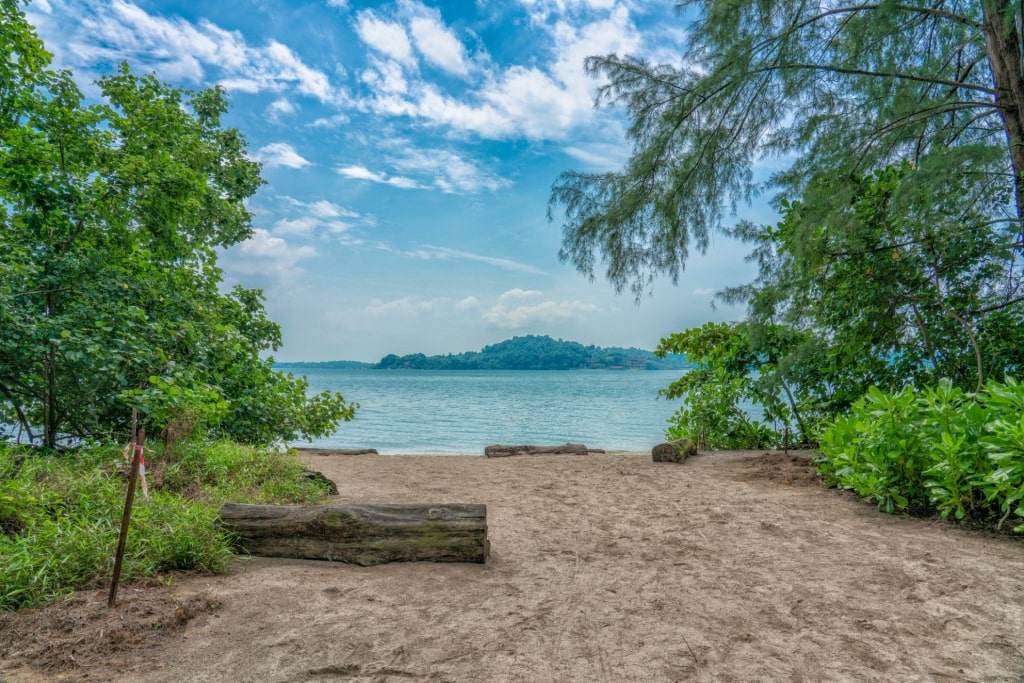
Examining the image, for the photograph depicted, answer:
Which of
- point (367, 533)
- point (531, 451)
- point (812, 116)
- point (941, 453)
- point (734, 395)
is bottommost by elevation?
point (531, 451)

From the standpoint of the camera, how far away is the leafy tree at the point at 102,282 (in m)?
5.32

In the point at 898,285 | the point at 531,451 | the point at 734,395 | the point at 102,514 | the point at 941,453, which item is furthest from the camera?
the point at 531,451

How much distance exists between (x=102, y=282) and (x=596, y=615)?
6.12 meters

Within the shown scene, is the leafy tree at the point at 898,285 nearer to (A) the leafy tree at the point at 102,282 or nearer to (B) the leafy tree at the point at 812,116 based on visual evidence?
(B) the leafy tree at the point at 812,116

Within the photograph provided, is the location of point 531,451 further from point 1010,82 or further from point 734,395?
point 1010,82

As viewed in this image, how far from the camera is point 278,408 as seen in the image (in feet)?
24.7

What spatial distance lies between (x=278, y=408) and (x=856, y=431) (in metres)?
7.04

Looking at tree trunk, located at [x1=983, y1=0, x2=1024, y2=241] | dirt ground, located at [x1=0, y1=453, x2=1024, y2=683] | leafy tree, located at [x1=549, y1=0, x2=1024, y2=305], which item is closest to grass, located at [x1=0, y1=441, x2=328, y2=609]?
dirt ground, located at [x1=0, y1=453, x2=1024, y2=683]

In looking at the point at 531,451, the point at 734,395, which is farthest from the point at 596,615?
the point at 531,451

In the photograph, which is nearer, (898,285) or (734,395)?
(898,285)

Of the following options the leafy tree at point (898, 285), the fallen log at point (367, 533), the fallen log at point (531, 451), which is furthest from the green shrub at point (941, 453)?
the fallen log at point (531, 451)

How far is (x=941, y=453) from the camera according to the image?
167 inches

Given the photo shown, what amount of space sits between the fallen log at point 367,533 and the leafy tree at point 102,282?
2.06 meters

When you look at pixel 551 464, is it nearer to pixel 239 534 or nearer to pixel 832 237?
pixel 832 237
